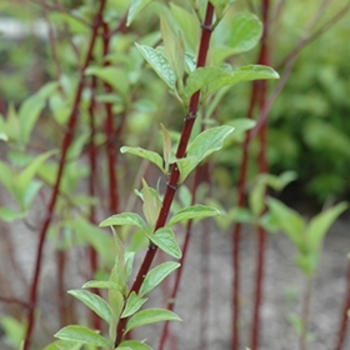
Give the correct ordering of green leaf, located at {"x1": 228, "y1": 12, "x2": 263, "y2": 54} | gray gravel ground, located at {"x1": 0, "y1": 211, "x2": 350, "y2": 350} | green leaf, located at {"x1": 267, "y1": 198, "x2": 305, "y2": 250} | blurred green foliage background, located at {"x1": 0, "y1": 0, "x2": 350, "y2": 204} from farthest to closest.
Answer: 1. blurred green foliage background, located at {"x1": 0, "y1": 0, "x2": 350, "y2": 204}
2. gray gravel ground, located at {"x1": 0, "y1": 211, "x2": 350, "y2": 350}
3. green leaf, located at {"x1": 267, "y1": 198, "x2": 305, "y2": 250}
4. green leaf, located at {"x1": 228, "y1": 12, "x2": 263, "y2": 54}

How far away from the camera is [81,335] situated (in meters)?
0.45

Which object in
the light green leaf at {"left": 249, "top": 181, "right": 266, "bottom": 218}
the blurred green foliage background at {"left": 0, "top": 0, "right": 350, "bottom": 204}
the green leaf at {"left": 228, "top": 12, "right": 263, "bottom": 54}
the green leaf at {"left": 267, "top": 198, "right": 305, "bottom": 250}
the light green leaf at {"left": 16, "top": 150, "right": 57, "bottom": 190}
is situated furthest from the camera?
the blurred green foliage background at {"left": 0, "top": 0, "right": 350, "bottom": 204}

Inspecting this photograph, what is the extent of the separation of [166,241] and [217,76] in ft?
0.38

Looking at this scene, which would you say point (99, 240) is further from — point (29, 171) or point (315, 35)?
point (315, 35)

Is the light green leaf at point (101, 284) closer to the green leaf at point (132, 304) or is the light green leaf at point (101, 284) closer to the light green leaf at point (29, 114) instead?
the green leaf at point (132, 304)

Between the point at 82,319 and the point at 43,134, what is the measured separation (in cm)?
144

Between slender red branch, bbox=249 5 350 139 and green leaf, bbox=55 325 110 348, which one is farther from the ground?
slender red branch, bbox=249 5 350 139

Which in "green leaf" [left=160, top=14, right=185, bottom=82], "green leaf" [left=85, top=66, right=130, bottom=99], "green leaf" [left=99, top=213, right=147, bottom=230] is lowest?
"green leaf" [left=99, top=213, right=147, bottom=230]

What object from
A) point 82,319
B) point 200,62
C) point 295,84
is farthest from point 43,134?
point 200,62

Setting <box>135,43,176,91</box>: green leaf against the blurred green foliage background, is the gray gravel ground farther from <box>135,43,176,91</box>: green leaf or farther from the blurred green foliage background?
<box>135,43,176,91</box>: green leaf

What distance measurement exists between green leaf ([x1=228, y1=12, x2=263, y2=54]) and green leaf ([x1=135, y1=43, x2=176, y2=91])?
0.16 meters

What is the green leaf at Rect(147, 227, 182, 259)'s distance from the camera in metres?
0.43

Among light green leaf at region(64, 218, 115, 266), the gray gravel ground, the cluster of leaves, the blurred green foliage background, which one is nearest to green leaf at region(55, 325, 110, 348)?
the cluster of leaves

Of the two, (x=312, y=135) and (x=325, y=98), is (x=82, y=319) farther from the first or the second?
(x=325, y=98)
